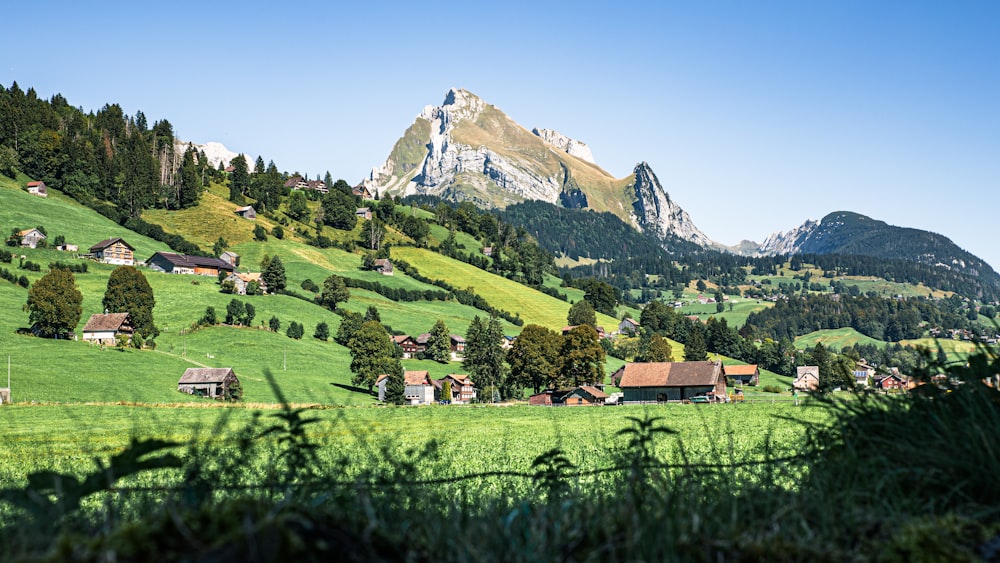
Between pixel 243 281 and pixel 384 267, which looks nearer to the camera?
pixel 243 281

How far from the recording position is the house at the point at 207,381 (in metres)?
78.6

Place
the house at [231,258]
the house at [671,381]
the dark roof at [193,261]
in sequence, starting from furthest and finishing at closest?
1. the house at [231,258]
2. the dark roof at [193,261]
3. the house at [671,381]

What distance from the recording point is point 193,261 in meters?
141

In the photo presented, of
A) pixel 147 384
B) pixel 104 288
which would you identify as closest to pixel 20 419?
pixel 147 384

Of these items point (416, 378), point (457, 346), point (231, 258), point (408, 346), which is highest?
point (231, 258)

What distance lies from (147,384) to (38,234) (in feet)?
208

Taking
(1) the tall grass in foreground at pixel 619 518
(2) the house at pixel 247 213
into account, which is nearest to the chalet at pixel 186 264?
(2) the house at pixel 247 213

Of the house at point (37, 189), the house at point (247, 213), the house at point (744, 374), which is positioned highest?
the house at point (247, 213)

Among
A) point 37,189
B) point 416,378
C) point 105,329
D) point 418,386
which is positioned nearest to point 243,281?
point 105,329

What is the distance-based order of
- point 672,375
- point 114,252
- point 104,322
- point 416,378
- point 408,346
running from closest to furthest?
1. point 104,322
2. point 672,375
3. point 416,378
4. point 114,252
5. point 408,346

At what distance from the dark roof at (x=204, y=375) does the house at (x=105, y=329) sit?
16.2 metres

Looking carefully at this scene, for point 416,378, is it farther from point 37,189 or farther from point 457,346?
point 37,189

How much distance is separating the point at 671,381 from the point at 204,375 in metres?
57.4

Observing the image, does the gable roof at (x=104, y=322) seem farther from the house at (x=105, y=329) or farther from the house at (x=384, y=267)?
the house at (x=384, y=267)
